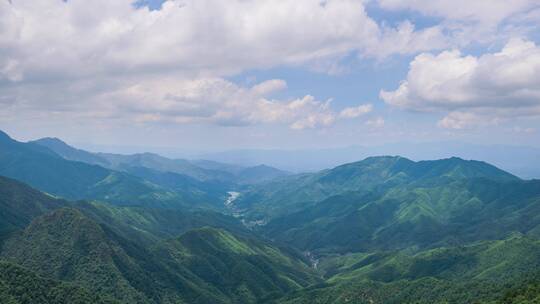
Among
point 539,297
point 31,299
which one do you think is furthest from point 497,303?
point 31,299

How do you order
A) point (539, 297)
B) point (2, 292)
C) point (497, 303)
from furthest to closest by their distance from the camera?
point (2, 292), point (497, 303), point (539, 297)

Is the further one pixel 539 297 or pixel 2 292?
pixel 2 292

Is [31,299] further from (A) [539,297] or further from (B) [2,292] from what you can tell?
(A) [539,297]

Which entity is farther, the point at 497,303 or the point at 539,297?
the point at 497,303

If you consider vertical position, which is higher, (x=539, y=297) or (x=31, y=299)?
(x=539, y=297)

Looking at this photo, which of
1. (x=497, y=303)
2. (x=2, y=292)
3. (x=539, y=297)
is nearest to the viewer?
(x=539, y=297)

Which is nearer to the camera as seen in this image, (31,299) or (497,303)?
(497,303)

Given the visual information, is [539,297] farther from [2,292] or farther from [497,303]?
[2,292]
